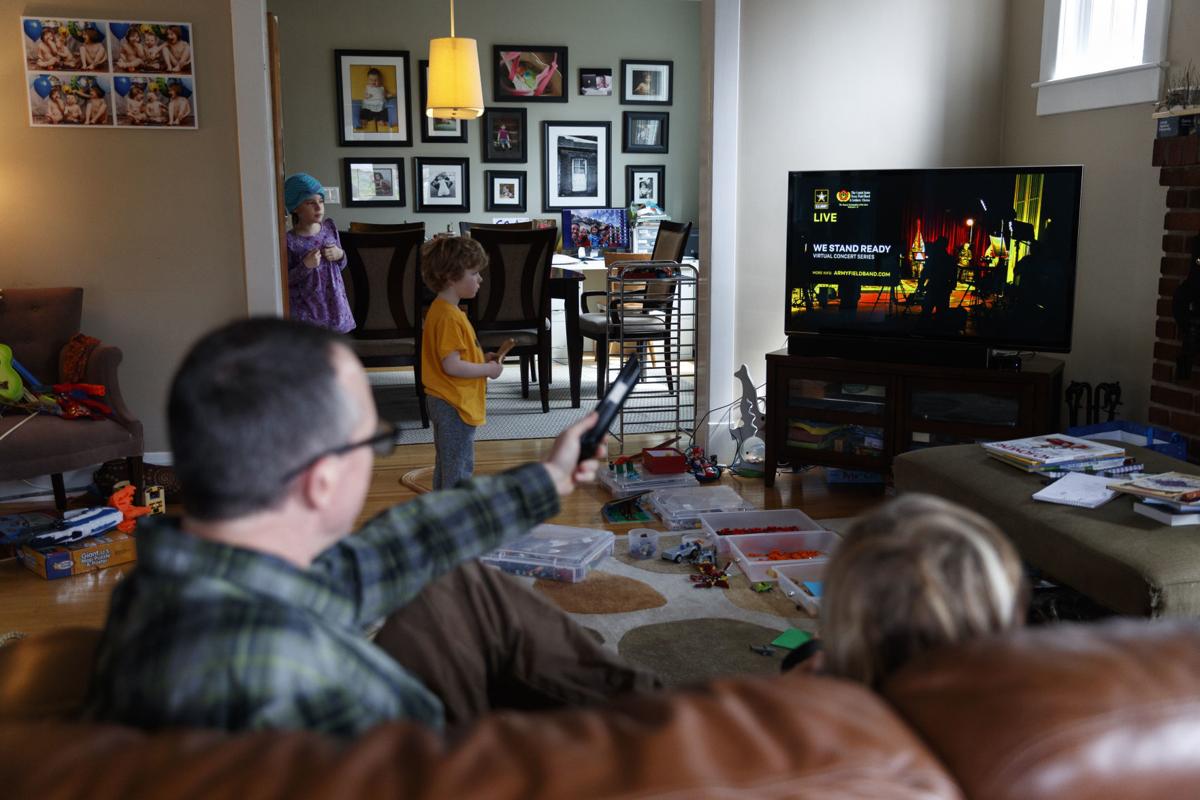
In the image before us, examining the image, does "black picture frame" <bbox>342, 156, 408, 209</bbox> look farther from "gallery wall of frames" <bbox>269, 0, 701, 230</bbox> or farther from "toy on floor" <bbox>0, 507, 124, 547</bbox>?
"toy on floor" <bbox>0, 507, 124, 547</bbox>

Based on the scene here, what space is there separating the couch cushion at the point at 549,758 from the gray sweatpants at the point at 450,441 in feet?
8.90

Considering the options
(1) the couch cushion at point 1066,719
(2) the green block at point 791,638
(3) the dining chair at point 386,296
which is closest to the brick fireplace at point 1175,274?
(2) the green block at point 791,638

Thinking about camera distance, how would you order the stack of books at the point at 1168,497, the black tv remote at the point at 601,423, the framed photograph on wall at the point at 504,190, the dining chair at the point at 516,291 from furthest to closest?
the framed photograph on wall at the point at 504,190
the dining chair at the point at 516,291
the stack of books at the point at 1168,497
the black tv remote at the point at 601,423

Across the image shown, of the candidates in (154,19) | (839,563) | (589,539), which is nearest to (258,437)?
(839,563)

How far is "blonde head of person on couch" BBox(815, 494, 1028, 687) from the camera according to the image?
3.00 ft

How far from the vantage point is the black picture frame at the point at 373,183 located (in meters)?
7.93

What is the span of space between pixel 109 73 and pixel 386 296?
5.71ft

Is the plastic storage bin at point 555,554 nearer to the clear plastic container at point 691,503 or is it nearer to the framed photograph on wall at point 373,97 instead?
the clear plastic container at point 691,503

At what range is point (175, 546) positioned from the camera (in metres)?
0.97

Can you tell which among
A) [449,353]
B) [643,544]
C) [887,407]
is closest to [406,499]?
[449,353]

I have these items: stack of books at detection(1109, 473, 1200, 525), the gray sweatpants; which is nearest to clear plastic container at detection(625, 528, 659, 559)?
the gray sweatpants

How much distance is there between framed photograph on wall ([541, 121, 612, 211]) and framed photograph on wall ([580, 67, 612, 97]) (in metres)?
0.23

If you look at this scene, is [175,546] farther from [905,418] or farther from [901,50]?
[901,50]

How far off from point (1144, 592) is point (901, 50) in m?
3.23
